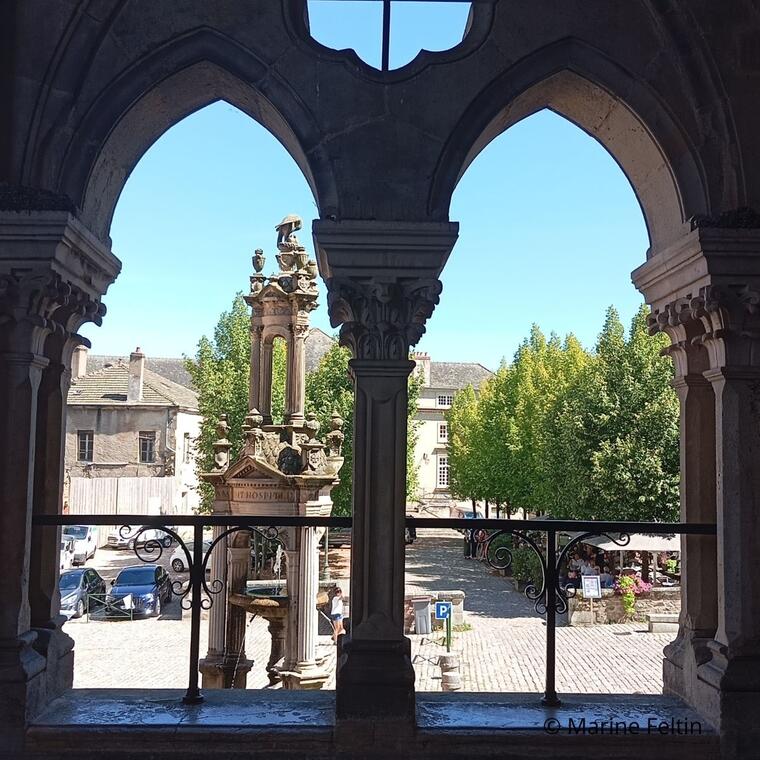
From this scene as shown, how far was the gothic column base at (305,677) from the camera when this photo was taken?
35.7 feet

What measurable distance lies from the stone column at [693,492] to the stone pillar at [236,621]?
836 centimetres

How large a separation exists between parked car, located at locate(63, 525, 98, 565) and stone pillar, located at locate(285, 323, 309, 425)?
54.8ft

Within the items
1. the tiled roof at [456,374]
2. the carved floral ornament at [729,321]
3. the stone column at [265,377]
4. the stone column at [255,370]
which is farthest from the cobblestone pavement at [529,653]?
the tiled roof at [456,374]

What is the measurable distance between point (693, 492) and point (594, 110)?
193cm

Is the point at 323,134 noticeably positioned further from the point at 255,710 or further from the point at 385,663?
the point at 255,710

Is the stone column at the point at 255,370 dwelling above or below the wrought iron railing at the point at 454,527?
above

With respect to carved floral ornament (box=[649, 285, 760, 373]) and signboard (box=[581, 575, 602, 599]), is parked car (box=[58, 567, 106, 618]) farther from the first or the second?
carved floral ornament (box=[649, 285, 760, 373])

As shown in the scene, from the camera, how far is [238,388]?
2522 cm

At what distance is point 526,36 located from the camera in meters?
3.57

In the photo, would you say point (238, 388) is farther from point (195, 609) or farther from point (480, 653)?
point (195, 609)

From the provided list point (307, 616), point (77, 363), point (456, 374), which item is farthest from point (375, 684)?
point (456, 374)

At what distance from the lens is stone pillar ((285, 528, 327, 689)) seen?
1100 cm

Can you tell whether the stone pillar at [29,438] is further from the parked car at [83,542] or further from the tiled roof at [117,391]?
the tiled roof at [117,391]

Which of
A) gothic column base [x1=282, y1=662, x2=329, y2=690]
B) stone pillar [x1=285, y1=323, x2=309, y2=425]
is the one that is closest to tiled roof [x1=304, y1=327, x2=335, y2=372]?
stone pillar [x1=285, y1=323, x2=309, y2=425]
